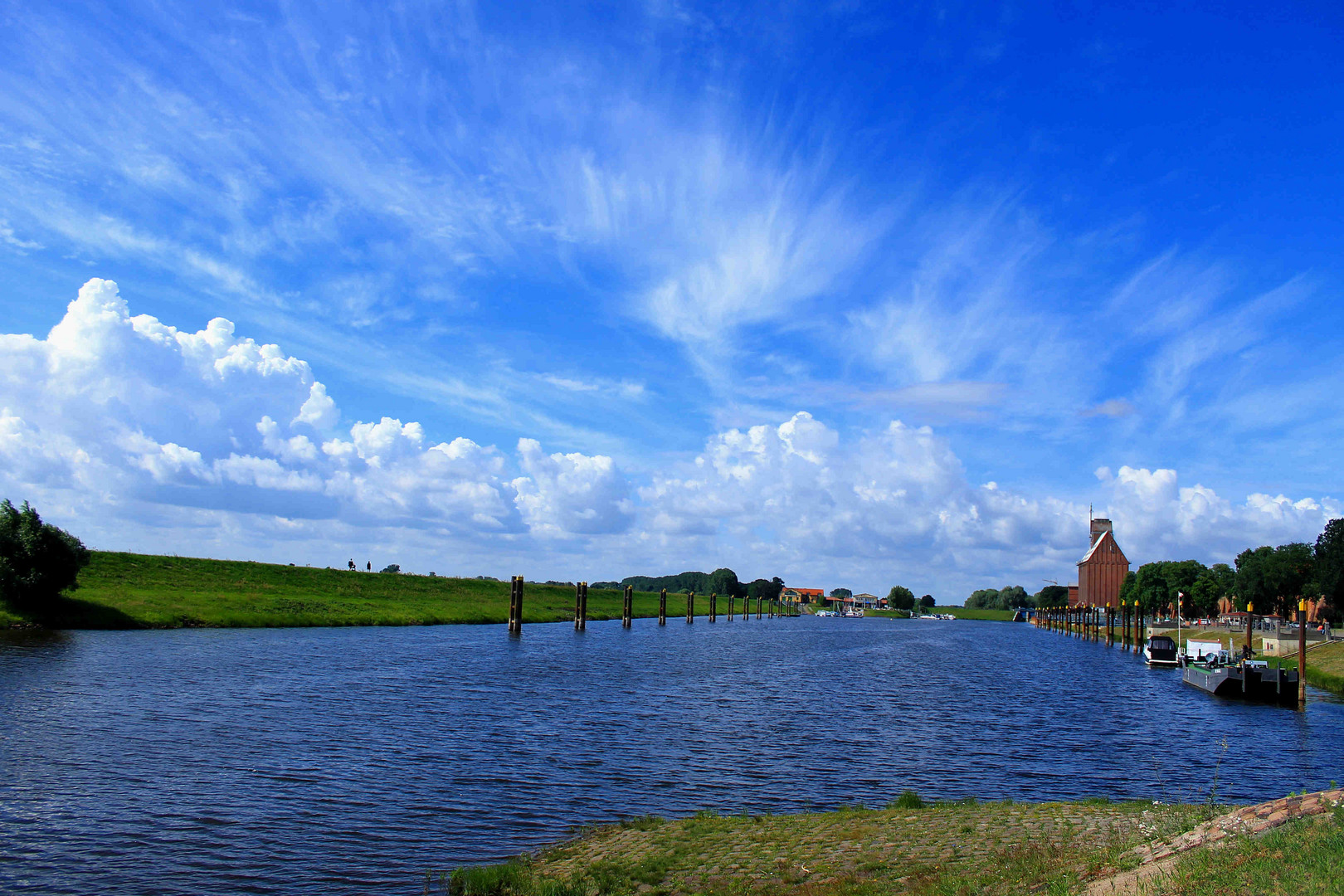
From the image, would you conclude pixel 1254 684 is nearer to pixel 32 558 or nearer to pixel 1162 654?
pixel 1162 654

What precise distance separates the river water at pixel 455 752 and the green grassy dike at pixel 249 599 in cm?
666

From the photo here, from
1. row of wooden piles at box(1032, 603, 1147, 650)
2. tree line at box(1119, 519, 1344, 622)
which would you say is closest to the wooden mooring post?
tree line at box(1119, 519, 1344, 622)

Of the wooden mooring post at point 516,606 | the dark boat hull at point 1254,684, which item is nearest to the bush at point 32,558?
the wooden mooring post at point 516,606

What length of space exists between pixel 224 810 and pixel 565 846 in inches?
355

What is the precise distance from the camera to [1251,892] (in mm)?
9547

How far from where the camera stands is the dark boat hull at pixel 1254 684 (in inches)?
2002

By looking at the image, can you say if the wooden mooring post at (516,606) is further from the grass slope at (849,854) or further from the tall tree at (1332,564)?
the tall tree at (1332,564)

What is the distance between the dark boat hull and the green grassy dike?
3054 inches

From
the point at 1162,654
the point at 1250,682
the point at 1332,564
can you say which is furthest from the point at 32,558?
the point at 1332,564

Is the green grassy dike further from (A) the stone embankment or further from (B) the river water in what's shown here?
(A) the stone embankment

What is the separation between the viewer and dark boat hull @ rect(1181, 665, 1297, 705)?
50844 mm

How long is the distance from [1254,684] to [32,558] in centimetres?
8327

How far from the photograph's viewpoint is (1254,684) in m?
52.9

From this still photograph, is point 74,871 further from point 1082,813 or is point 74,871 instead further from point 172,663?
point 172,663
